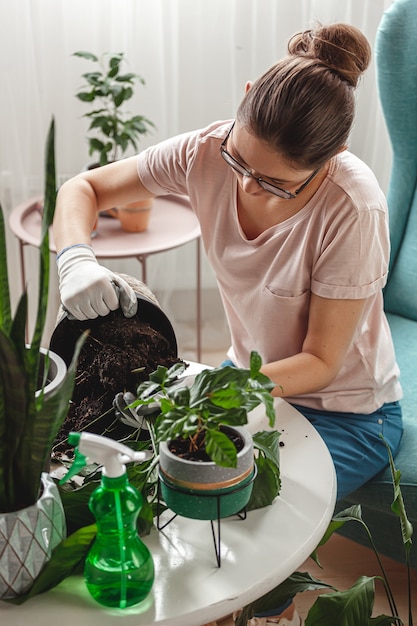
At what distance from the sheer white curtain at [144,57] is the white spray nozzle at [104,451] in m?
1.75

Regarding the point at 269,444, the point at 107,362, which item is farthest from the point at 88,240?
the point at 269,444

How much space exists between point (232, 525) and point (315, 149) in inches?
23.5

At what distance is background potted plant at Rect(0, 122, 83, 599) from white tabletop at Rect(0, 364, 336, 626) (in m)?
0.06

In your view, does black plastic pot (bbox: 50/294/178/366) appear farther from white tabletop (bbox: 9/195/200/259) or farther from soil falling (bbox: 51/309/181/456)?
white tabletop (bbox: 9/195/200/259)

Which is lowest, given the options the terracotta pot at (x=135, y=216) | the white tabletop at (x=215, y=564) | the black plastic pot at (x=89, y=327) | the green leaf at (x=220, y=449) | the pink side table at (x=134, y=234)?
the pink side table at (x=134, y=234)

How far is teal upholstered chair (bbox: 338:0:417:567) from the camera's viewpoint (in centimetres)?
158

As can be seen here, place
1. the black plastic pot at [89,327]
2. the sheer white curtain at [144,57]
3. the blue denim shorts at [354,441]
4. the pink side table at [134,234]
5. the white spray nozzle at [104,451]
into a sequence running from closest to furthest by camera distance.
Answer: the white spray nozzle at [104,451], the black plastic pot at [89,327], the blue denim shorts at [354,441], the pink side table at [134,234], the sheer white curtain at [144,57]

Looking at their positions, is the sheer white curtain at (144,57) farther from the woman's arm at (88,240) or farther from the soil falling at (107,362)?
the soil falling at (107,362)

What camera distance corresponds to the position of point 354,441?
153 centimetres

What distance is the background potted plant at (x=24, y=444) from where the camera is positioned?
883 millimetres

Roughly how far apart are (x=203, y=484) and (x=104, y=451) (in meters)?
0.14

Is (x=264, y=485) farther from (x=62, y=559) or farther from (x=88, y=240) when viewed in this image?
(x=88, y=240)

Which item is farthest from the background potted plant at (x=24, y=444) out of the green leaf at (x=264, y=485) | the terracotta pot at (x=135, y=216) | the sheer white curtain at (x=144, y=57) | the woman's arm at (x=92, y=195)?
the sheer white curtain at (x=144, y=57)

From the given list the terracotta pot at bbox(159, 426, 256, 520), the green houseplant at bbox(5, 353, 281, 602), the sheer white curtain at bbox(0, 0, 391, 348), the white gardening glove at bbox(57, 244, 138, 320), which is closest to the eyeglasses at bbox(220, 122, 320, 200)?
the white gardening glove at bbox(57, 244, 138, 320)
